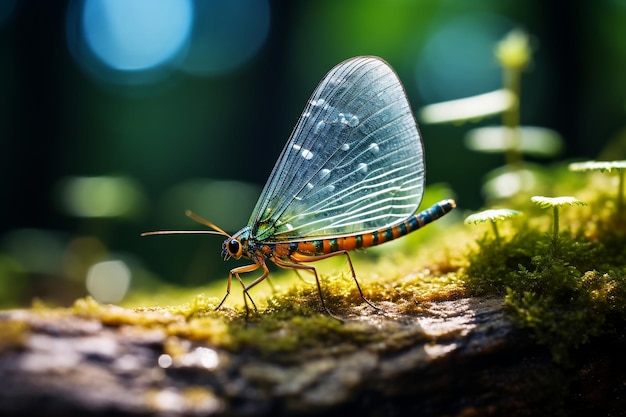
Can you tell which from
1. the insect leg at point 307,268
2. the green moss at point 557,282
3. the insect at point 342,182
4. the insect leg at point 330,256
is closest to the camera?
the green moss at point 557,282

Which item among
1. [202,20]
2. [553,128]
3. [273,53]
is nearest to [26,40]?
[202,20]

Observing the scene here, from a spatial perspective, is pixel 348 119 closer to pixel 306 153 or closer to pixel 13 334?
pixel 306 153

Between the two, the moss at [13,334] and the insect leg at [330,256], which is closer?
the moss at [13,334]

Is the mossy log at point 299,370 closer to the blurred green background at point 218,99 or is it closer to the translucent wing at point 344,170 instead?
the translucent wing at point 344,170

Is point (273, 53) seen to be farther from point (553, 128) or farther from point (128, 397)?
point (128, 397)

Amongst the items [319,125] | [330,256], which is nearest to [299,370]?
[330,256]

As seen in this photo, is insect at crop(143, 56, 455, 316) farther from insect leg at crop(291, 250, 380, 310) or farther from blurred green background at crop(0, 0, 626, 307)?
blurred green background at crop(0, 0, 626, 307)

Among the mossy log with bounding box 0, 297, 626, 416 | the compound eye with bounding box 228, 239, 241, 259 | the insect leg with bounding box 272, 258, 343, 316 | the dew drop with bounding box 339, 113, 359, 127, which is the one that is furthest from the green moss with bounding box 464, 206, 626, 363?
the compound eye with bounding box 228, 239, 241, 259

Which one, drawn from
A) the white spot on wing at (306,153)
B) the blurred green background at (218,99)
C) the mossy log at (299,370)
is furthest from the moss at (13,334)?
the blurred green background at (218,99)
